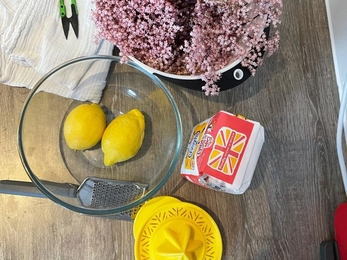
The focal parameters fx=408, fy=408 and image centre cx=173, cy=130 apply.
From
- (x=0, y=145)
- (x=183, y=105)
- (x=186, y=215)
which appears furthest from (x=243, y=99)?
(x=0, y=145)

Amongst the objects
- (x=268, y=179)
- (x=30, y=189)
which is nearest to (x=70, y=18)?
(x=30, y=189)

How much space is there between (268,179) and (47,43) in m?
0.46

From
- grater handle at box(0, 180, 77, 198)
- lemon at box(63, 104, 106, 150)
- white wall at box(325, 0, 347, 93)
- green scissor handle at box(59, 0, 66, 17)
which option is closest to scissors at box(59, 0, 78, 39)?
green scissor handle at box(59, 0, 66, 17)

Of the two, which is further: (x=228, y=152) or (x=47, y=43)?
(x=47, y=43)

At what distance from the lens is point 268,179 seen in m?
0.75

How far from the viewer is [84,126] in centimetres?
67

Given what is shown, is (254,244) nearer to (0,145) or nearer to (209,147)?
(209,147)

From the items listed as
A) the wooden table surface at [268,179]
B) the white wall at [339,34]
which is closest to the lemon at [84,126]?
the wooden table surface at [268,179]

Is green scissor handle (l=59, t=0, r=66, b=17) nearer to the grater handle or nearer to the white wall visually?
the grater handle

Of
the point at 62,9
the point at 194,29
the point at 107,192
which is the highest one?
the point at 62,9

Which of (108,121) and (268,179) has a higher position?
(108,121)

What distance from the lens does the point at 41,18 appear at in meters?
0.71

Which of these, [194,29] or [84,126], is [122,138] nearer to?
[84,126]

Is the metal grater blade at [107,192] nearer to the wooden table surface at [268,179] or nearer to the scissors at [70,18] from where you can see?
the wooden table surface at [268,179]
